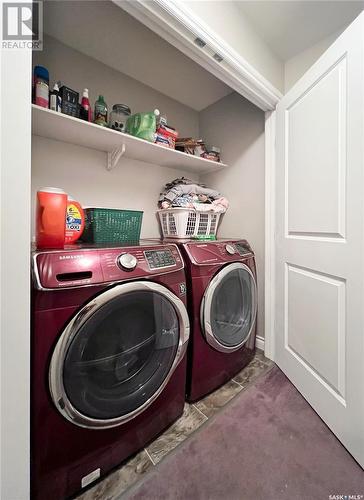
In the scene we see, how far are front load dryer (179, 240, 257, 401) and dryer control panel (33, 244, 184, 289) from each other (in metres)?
0.24

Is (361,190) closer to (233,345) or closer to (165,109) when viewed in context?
(233,345)

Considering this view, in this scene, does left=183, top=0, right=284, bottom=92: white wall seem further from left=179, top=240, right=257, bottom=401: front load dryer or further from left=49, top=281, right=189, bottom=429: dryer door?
left=49, top=281, right=189, bottom=429: dryer door

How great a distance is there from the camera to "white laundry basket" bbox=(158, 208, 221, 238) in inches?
59.1

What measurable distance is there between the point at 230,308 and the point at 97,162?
1361mm

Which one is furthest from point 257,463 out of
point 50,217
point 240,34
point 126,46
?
point 126,46

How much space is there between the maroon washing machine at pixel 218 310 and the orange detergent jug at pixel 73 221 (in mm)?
541

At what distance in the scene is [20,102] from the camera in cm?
58

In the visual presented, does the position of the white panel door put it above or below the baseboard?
above

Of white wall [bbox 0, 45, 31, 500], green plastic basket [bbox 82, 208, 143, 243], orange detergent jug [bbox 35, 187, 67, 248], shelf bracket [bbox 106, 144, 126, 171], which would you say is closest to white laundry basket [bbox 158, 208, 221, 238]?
green plastic basket [bbox 82, 208, 143, 243]

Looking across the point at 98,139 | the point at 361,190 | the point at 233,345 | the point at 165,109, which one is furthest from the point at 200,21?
the point at 233,345

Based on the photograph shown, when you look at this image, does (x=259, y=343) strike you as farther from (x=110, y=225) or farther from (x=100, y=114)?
(x=100, y=114)

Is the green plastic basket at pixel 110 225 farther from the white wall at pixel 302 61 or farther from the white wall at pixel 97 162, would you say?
the white wall at pixel 302 61

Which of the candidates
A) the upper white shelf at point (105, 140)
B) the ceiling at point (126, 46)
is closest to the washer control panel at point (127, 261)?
the upper white shelf at point (105, 140)

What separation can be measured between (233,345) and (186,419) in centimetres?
47
